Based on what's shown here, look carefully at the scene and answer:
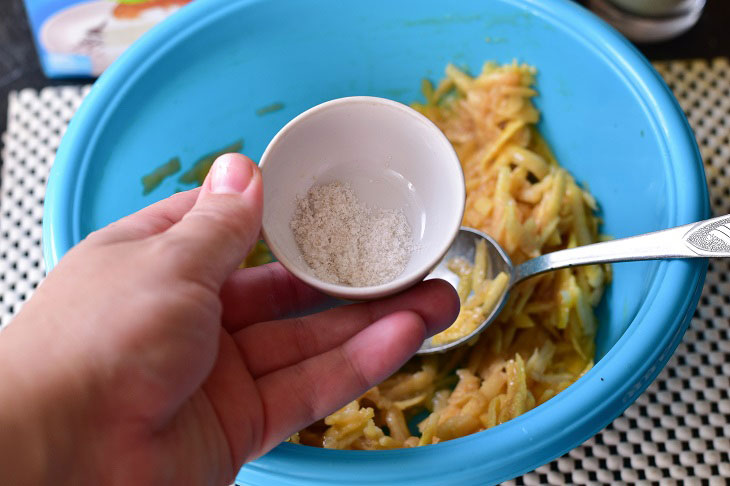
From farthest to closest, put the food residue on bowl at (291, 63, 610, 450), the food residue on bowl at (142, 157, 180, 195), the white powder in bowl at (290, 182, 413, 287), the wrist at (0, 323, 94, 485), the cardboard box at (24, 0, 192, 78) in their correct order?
the cardboard box at (24, 0, 192, 78) → the food residue on bowl at (142, 157, 180, 195) → the food residue on bowl at (291, 63, 610, 450) → the white powder in bowl at (290, 182, 413, 287) → the wrist at (0, 323, 94, 485)

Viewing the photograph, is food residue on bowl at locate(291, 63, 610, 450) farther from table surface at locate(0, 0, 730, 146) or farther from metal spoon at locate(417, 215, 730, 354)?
table surface at locate(0, 0, 730, 146)

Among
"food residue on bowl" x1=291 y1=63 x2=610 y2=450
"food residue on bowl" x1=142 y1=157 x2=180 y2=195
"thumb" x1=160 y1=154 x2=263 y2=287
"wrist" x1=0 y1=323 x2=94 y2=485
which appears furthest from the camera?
"food residue on bowl" x1=142 y1=157 x2=180 y2=195

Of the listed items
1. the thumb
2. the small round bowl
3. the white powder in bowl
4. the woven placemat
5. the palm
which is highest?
the thumb

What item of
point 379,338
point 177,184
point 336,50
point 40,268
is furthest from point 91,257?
point 336,50

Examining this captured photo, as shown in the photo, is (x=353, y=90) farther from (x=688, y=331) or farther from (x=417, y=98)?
(x=688, y=331)

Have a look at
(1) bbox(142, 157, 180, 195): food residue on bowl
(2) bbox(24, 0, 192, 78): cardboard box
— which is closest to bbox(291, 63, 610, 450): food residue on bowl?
(1) bbox(142, 157, 180, 195): food residue on bowl

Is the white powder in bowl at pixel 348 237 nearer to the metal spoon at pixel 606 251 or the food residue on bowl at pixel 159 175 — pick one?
the metal spoon at pixel 606 251

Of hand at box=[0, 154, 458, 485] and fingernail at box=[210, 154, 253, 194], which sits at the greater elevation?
fingernail at box=[210, 154, 253, 194]

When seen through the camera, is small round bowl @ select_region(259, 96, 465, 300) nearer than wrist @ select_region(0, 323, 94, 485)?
No
